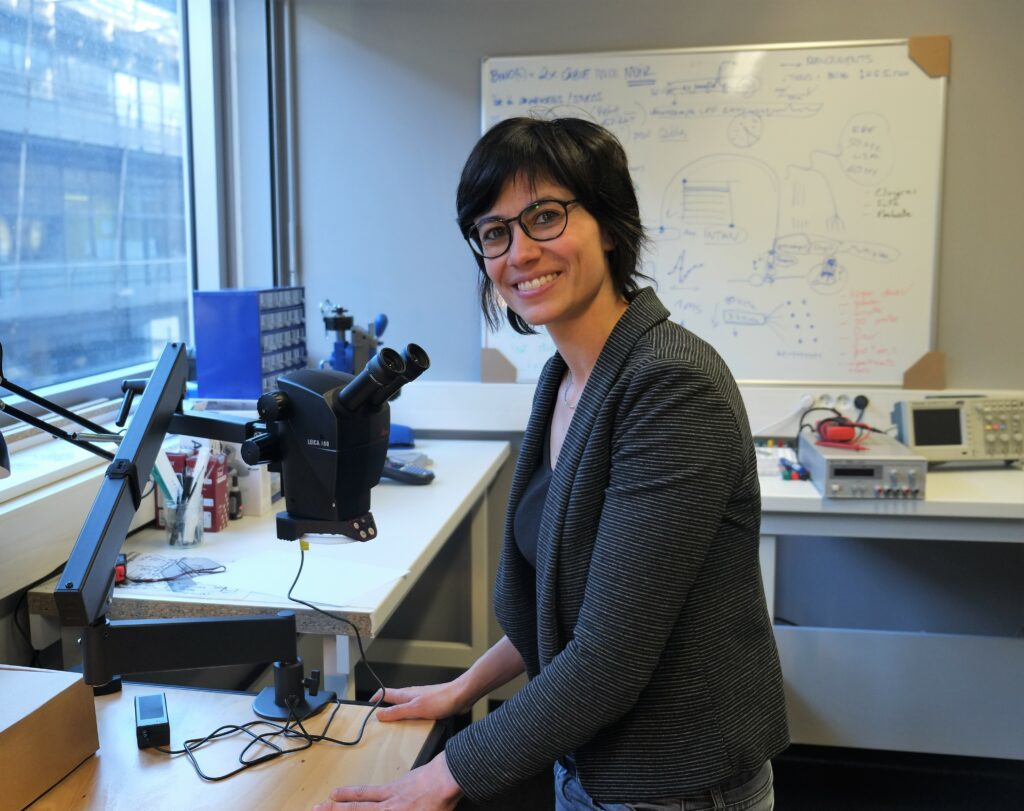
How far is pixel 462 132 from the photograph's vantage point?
3113mm

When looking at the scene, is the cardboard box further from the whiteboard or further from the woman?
the whiteboard

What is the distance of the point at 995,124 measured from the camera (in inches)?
113

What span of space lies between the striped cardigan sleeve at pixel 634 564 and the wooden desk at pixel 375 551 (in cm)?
58

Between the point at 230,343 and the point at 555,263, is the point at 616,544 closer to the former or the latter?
the point at 555,263

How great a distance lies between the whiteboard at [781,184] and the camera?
290 cm

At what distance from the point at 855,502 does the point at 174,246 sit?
217 cm

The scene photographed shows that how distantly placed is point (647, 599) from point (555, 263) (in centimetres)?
45

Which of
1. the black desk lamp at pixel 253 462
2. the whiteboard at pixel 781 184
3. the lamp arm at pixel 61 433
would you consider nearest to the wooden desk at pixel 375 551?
the black desk lamp at pixel 253 462

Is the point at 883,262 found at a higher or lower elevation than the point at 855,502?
higher

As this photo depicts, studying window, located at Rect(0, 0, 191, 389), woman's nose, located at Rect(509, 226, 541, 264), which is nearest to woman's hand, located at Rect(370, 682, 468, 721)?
woman's nose, located at Rect(509, 226, 541, 264)

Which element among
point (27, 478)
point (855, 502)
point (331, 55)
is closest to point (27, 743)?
point (27, 478)

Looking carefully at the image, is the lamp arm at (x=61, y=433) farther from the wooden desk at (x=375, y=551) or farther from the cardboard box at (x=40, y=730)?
the wooden desk at (x=375, y=551)

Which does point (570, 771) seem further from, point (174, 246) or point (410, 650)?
point (174, 246)

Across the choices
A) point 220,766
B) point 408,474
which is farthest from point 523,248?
point 408,474
